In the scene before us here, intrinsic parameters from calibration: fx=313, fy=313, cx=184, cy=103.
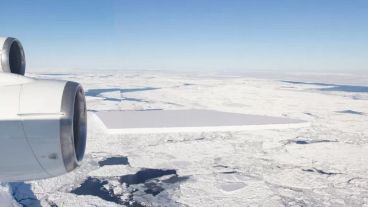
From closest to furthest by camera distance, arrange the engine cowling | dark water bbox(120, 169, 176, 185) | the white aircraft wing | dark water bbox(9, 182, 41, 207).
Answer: the engine cowling < dark water bbox(9, 182, 41, 207) < dark water bbox(120, 169, 176, 185) < the white aircraft wing

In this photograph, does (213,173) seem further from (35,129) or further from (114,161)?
(35,129)

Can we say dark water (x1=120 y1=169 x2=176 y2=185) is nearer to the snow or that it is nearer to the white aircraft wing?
the snow

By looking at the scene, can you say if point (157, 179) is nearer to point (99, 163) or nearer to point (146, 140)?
point (99, 163)

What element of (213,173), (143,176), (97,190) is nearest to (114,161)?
(143,176)

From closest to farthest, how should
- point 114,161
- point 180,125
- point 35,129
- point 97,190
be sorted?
point 35,129
point 97,190
point 114,161
point 180,125

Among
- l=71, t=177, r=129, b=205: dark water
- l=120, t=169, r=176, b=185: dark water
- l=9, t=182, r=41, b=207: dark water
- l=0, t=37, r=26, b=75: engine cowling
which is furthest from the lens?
l=120, t=169, r=176, b=185: dark water

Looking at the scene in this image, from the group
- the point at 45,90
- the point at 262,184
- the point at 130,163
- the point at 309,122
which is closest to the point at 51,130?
the point at 45,90

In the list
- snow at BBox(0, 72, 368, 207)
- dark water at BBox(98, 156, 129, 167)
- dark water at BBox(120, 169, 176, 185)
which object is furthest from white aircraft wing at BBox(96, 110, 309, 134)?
dark water at BBox(120, 169, 176, 185)

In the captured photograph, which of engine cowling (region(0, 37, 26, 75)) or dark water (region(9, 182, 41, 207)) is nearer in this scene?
engine cowling (region(0, 37, 26, 75))
